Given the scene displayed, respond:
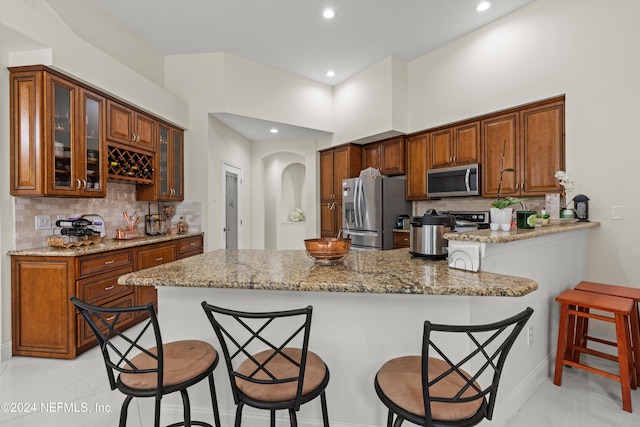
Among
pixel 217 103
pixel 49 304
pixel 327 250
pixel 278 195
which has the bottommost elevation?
pixel 49 304

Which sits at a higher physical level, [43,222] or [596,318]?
[43,222]

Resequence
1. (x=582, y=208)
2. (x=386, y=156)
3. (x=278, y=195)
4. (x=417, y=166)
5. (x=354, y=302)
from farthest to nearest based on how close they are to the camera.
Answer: (x=278, y=195) → (x=386, y=156) → (x=417, y=166) → (x=582, y=208) → (x=354, y=302)

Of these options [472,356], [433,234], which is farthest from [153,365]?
[433,234]

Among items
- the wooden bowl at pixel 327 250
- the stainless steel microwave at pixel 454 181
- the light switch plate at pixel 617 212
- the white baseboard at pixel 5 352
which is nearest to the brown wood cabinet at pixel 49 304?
the white baseboard at pixel 5 352

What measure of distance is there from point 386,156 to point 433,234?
3.25 metres

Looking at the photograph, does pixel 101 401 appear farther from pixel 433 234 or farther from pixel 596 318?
pixel 596 318

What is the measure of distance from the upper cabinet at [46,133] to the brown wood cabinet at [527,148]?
14.0 ft

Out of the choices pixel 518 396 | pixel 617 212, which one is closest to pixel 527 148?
pixel 617 212

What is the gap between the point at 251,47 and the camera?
168 inches

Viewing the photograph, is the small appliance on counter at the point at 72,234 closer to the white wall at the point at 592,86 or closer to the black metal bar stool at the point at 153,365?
the black metal bar stool at the point at 153,365

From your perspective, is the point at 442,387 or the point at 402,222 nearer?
the point at 442,387

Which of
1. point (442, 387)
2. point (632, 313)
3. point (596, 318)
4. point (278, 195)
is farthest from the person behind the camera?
point (278, 195)

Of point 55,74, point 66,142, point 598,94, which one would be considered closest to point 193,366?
point 66,142

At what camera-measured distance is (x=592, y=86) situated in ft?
9.70
